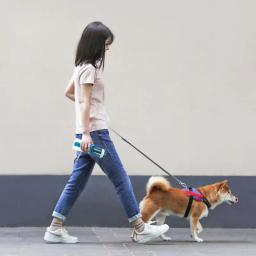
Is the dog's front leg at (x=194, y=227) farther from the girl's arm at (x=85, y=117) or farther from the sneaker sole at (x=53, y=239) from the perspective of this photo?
the girl's arm at (x=85, y=117)

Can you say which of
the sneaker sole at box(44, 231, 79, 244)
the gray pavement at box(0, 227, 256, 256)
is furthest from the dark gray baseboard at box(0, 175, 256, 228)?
the sneaker sole at box(44, 231, 79, 244)

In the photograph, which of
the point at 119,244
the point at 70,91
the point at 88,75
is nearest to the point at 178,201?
the point at 119,244

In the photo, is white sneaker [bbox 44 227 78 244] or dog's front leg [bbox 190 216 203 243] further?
dog's front leg [bbox 190 216 203 243]

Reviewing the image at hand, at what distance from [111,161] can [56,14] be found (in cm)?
178

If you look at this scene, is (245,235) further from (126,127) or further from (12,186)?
(12,186)

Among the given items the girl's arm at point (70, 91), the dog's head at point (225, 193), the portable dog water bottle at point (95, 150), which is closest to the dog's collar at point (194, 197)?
the dog's head at point (225, 193)

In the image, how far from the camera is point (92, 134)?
7.18 metres

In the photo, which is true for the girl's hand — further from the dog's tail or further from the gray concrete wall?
the gray concrete wall

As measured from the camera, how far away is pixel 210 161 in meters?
8.45

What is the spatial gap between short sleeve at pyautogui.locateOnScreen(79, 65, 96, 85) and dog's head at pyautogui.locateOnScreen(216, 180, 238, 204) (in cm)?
168

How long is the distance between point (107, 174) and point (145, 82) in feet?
4.59

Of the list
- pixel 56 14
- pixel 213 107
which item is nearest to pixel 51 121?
pixel 56 14

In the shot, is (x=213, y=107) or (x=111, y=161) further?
(x=213, y=107)

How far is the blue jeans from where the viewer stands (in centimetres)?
721
